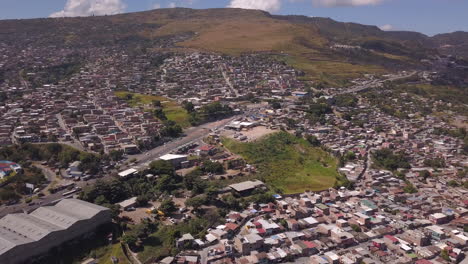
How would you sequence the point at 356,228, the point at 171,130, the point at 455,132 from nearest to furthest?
the point at 356,228
the point at 171,130
the point at 455,132

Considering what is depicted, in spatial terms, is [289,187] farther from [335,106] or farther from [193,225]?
[335,106]

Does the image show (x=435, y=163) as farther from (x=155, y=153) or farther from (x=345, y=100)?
(x=155, y=153)

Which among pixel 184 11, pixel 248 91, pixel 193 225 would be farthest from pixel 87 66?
pixel 184 11

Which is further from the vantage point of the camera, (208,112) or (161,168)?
(208,112)

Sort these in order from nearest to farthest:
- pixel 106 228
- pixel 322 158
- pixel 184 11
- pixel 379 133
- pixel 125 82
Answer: pixel 106 228 → pixel 322 158 → pixel 379 133 → pixel 125 82 → pixel 184 11

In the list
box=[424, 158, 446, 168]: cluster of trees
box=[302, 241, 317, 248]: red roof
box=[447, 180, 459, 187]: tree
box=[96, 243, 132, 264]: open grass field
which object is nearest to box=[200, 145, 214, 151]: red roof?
box=[96, 243, 132, 264]: open grass field

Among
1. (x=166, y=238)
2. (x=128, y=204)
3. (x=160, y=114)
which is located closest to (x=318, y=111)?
(x=160, y=114)

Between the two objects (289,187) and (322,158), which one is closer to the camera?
(289,187)

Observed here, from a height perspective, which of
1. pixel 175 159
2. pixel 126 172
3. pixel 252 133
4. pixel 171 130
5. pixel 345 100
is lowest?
pixel 126 172
